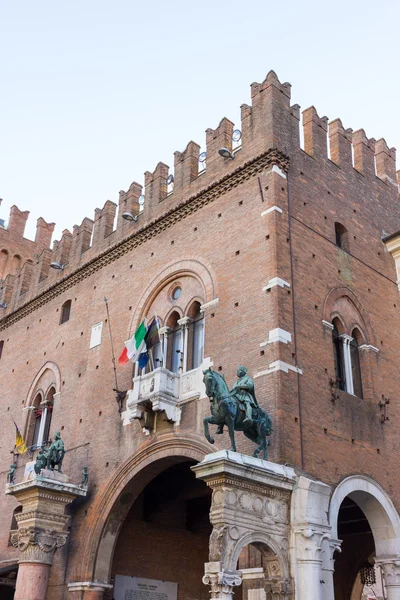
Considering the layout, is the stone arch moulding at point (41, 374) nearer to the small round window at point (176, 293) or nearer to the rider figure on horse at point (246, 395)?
the small round window at point (176, 293)

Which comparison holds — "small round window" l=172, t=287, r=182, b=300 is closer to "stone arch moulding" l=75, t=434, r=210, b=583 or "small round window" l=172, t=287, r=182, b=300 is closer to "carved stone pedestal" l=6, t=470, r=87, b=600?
"stone arch moulding" l=75, t=434, r=210, b=583

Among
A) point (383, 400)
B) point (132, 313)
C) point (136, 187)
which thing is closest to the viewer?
point (383, 400)

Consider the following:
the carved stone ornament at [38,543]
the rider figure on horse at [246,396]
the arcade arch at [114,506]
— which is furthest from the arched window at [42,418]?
the rider figure on horse at [246,396]

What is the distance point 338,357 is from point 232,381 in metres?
2.32

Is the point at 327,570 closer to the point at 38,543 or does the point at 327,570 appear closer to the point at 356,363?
the point at 356,363

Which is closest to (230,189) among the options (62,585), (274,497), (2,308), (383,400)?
(383,400)

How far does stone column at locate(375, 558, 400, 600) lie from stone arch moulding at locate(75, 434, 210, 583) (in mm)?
3846

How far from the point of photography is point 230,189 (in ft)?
43.8

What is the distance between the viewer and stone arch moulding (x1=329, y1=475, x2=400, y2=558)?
36.7 ft

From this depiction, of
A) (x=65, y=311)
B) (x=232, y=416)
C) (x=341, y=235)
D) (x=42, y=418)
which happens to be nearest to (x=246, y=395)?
(x=232, y=416)

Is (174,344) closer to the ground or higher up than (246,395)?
higher up

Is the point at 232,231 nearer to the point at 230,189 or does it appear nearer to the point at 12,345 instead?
the point at 230,189

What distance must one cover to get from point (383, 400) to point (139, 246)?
6212 millimetres

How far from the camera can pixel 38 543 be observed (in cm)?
1220
